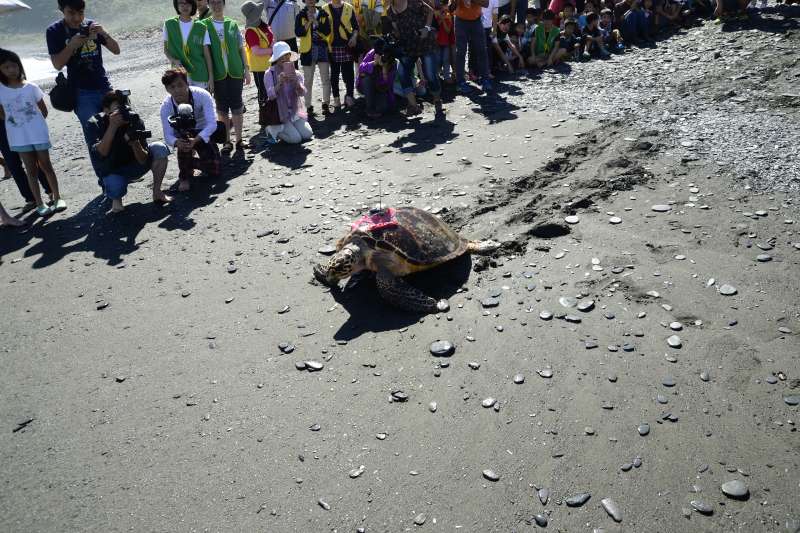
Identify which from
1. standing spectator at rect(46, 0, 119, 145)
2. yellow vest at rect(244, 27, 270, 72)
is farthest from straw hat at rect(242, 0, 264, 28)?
standing spectator at rect(46, 0, 119, 145)

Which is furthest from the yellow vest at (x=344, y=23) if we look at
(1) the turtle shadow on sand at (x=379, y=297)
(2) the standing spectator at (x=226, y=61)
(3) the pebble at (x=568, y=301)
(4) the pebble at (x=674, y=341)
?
(4) the pebble at (x=674, y=341)

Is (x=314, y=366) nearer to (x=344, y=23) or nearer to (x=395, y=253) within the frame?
(x=395, y=253)

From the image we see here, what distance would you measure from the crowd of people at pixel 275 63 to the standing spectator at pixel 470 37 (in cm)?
2

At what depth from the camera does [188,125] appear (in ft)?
20.7

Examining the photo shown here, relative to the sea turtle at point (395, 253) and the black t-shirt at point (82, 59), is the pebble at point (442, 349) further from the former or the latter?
the black t-shirt at point (82, 59)

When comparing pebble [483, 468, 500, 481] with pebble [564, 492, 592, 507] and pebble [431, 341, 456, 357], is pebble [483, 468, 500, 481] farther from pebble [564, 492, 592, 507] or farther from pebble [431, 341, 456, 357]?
pebble [431, 341, 456, 357]

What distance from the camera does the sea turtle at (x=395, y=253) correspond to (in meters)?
4.18

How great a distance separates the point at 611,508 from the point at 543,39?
29.0ft

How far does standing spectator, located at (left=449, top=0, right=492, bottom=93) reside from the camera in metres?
8.55

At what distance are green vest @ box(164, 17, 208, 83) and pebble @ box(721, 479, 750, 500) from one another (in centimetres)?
713

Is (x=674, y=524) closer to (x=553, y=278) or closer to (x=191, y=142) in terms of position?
(x=553, y=278)

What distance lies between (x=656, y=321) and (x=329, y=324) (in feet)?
7.56

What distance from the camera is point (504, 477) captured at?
9.39ft

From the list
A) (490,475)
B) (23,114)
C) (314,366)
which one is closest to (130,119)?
(23,114)
